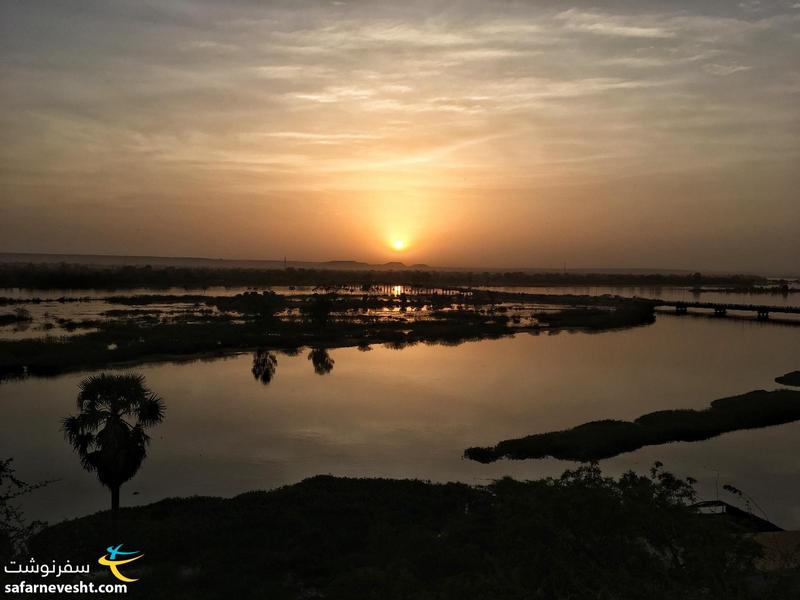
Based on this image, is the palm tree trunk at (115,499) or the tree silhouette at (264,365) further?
the tree silhouette at (264,365)

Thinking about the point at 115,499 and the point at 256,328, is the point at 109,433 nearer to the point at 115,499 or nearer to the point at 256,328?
the point at 115,499

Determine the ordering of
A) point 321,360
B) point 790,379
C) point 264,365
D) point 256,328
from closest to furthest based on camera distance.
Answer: point 790,379
point 264,365
point 321,360
point 256,328

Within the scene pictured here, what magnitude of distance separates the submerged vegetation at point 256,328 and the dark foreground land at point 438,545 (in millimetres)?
27272

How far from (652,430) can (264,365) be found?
29387 mm

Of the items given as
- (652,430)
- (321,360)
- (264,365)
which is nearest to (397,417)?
(652,430)

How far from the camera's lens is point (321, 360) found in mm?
51406

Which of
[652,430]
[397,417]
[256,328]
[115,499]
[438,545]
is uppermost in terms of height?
[115,499]

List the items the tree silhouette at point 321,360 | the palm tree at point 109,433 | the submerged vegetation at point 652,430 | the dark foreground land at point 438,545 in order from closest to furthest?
the dark foreground land at point 438,545, the palm tree at point 109,433, the submerged vegetation at point 652,430, the tree silhouette at point 321,360

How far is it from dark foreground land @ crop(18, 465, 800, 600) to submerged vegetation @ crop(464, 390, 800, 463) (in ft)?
23.9

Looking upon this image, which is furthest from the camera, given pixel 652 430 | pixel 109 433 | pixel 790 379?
pixel 790 379

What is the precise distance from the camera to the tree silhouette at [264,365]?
43812 millimetres

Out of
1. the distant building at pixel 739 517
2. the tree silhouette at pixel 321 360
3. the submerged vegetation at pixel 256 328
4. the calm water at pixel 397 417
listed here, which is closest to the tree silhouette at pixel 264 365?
the submerged vegetation at pixel 256 328

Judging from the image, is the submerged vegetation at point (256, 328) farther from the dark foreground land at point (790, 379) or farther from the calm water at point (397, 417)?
the dark foreground land at point (790, 379)

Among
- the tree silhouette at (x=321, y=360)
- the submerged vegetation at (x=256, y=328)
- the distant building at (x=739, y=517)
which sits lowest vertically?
the tree silhouette at (x=321, y=360)
